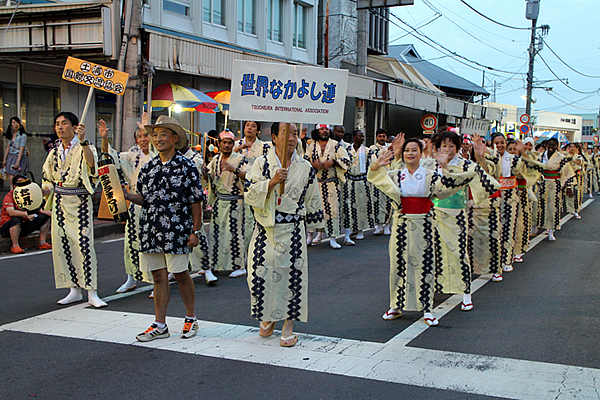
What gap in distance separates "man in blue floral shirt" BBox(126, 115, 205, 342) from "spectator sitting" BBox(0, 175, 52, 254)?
16.4ft

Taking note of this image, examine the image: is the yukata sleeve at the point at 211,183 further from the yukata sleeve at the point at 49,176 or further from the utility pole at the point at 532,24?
the utility pole at the point at 532,24

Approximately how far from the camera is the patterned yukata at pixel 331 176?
393 inches

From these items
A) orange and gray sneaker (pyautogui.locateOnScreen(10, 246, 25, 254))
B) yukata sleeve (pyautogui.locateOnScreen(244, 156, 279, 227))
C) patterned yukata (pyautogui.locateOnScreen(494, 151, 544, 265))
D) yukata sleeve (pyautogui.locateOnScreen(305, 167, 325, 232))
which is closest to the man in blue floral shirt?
yukata sleeve (pyautogui.locateOnScreen(244, 156, 279, 227))

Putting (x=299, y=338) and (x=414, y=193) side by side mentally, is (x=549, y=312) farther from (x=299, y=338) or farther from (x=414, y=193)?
(x=299, y=338)

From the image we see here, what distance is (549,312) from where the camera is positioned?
6062 millimetres

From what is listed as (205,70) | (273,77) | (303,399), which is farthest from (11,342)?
(205,70)

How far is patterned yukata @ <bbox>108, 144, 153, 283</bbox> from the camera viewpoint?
668 centimetres

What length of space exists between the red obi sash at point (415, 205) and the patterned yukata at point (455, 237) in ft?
2.26

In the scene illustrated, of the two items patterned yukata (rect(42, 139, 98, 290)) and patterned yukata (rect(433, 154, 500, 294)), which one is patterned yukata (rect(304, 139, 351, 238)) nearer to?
patterned yukata (rect(433, 154, 500, 294))

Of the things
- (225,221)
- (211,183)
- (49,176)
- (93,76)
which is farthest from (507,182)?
(49,176)

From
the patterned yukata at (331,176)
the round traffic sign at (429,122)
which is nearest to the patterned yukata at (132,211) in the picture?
the patterned yukata at (331,176)

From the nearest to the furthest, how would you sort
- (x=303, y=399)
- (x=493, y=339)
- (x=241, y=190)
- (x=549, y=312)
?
(x=303, y=399) < (x=493, y=339) < (x=549, y=312) < (x=241, y=190)

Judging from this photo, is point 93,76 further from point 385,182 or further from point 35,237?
point 35,237

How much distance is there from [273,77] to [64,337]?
8.99 ft
